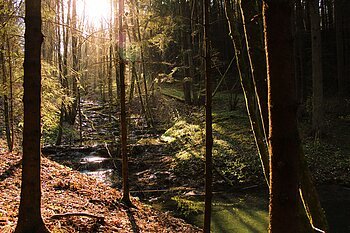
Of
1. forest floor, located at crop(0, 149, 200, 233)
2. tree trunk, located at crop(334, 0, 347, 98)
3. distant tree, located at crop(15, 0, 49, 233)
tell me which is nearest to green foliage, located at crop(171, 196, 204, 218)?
forest floor, located at crop(0, 149, 200, 233)

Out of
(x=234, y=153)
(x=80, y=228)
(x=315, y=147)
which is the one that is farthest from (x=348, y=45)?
(x=80, y=228)

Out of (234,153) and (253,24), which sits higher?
(253,24)

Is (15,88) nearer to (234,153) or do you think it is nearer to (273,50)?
(234,153)

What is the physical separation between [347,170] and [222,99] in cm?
1540

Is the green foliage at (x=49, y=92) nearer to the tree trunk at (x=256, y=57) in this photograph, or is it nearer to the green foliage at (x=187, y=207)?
the green foliage at (x=187, y=207)

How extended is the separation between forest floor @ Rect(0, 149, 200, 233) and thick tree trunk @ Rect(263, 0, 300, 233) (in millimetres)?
4392

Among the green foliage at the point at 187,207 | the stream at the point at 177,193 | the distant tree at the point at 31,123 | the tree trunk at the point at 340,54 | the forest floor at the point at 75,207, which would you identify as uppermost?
the tree trunk at the point at 340,54

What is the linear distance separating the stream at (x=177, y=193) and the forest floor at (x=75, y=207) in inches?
50.4

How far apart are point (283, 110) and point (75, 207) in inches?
252

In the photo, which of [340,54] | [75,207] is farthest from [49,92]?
[340,54]

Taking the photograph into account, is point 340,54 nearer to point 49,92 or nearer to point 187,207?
point 187,207

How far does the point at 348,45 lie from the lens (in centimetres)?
2555

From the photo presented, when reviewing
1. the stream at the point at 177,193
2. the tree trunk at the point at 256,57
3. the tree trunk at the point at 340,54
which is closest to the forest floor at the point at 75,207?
the stream at the point at 177,193

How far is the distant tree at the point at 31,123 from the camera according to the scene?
4.40 meters
